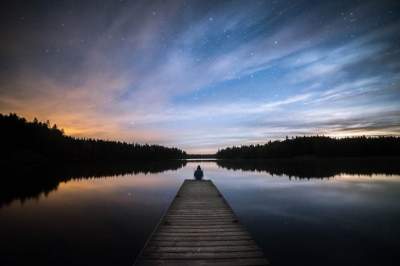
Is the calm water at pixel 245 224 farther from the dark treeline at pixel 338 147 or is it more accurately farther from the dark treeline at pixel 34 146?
the dark treeline at pixel 338 147

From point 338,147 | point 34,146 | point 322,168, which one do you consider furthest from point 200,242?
point 338,147

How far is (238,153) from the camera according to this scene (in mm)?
192125

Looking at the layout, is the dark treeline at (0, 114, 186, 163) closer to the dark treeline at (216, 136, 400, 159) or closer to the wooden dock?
the wooden dock

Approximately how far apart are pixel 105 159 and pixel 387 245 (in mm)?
122128

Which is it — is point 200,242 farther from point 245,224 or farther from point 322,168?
point 322,168

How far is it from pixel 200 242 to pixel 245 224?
640 centimetres

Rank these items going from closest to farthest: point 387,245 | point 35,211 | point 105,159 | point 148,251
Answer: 1. point 148,251
2. point 387,245
3. point 35,211
4. point 105,159

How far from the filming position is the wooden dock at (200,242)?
6886 mm

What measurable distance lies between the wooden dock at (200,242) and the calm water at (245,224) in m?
1.75

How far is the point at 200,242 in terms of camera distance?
8141 mm

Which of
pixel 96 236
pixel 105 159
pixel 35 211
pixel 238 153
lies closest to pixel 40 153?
pixel 105 159

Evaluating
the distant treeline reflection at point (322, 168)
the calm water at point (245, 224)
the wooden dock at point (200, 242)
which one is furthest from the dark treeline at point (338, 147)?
the wooden dock at point (200, 242)

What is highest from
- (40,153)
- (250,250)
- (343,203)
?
(40,153)

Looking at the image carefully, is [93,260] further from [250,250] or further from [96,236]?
[250,250]
